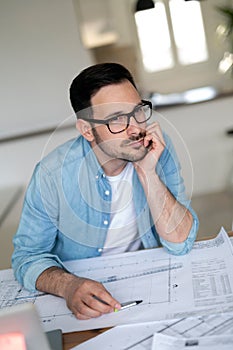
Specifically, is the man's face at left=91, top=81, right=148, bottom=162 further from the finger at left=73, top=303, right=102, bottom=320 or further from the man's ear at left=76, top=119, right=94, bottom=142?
the finger at left=73, top=303, right=102, bottom=320

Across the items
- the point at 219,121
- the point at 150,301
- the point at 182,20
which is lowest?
the point at 219,121

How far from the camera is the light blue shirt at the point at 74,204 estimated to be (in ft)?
5.26

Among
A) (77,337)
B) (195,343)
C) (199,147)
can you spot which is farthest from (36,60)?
(195,343)

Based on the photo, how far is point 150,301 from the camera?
1282 mm

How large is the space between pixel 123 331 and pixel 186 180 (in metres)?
0.65

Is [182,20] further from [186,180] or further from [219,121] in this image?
[186,180]

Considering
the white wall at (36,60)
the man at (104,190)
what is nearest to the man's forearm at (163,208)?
the man at (104,190)

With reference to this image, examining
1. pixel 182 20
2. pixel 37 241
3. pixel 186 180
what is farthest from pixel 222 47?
pixel 37 241

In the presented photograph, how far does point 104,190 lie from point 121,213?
91mm

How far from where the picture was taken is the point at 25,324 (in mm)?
843

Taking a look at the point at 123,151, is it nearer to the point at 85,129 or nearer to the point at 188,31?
the point at 85,129

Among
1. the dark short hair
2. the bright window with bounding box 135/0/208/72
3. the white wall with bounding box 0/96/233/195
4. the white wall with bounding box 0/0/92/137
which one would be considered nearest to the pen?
the dark short hair

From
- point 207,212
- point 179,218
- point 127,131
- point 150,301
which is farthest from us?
point 207,212

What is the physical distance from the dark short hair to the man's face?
0.6 inches
